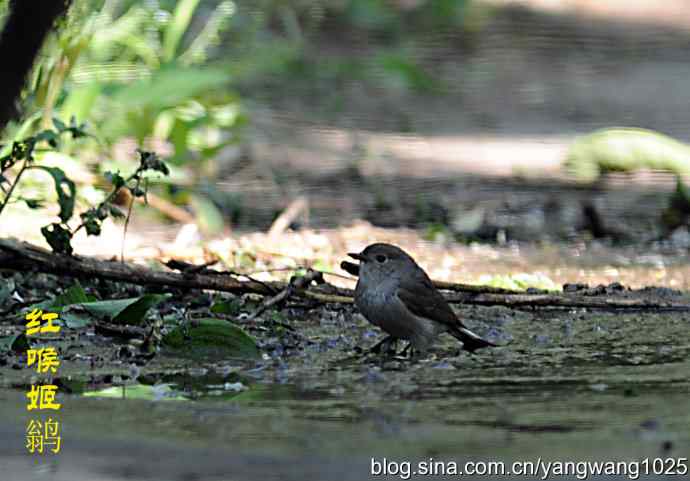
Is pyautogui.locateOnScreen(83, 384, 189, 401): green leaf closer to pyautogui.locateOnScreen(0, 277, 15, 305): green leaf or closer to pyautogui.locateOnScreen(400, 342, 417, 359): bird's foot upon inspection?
pyautogui.locateOnScreen(400, 342, 417, 359): bird's foot

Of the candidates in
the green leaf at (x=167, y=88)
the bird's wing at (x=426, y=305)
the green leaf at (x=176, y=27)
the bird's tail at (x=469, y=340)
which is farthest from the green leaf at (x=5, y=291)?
the green leaf at (x=176, y=27)

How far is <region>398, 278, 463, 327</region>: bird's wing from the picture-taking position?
3.25 metres

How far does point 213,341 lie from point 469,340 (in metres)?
0.67

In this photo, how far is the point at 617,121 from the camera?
7.69 meters

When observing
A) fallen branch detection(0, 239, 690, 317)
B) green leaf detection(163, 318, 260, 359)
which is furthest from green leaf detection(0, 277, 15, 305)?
green leaf detection(163, 318, 260, 359)

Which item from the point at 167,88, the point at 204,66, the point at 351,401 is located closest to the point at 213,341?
the point at 351,401

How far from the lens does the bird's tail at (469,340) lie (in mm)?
3258

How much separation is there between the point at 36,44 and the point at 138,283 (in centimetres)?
271

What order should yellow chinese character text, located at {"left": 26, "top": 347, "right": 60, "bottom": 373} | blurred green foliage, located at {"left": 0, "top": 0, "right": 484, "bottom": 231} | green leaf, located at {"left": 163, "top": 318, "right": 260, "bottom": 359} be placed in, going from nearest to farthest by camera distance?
yellow chinese character text, located at {"left": 26, "top": 347, "right": 60, "bottom": 373}, green leaf, located at {"left": 163, "top": 318, "right": 260, "bottom": 359}, blurred green foliage, located at {"left": 0, "top": 0, "right": 484, "bottom": 231}

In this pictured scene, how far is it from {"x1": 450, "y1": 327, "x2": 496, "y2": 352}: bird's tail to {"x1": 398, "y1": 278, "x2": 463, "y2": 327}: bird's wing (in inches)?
0.8

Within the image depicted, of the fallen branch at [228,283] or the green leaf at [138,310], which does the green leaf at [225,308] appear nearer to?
the fallen branch at [228,283]

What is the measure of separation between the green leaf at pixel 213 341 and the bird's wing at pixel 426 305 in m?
0.43

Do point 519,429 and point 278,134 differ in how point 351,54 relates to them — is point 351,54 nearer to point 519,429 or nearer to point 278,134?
point 278,134

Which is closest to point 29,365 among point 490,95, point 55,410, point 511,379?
point 55,410
